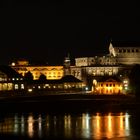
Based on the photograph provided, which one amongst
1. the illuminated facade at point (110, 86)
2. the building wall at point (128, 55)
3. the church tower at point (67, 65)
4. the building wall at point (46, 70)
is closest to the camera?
the illuminated facade at point (110, 86)

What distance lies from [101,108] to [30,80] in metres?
45.9

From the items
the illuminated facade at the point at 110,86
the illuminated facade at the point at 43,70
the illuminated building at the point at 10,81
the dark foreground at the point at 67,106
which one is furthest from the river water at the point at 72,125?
the illuminated facade at the point at 43,70

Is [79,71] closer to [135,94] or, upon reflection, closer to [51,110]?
[135,94]

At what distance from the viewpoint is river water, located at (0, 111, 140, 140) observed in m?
38.6

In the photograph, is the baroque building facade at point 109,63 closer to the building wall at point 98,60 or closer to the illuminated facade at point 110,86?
the building wall at point 98,60

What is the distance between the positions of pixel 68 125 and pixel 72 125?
0.31 metres

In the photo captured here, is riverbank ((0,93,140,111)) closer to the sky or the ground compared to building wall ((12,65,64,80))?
closer to the ground

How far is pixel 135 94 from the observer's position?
78.8 m

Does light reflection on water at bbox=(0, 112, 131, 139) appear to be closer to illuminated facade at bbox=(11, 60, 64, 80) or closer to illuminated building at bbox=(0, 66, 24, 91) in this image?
illuminated building at bbox=(0, 66, 24, 91)

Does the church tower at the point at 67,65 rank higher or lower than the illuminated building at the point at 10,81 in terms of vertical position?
higher

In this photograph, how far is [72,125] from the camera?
4416cm

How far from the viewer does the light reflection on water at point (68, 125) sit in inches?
1543

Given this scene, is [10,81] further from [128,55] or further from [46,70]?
[128,55]

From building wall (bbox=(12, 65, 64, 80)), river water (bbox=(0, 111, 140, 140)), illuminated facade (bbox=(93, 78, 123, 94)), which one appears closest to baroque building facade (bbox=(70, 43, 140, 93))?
building wall (bbox=(12, 65, 64, 80))
